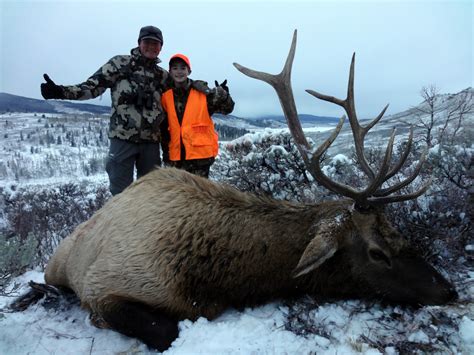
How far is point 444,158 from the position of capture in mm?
4223

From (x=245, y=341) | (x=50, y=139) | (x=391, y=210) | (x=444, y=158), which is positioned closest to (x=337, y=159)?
(x=444, y=158)

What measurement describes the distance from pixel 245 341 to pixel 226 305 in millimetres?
475

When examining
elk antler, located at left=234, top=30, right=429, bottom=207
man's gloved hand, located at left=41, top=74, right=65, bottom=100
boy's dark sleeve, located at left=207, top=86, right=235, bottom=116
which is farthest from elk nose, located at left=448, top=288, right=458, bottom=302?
man's gloved hand, located at left=41, top=74, right=65, bottom=100

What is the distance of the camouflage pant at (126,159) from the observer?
4.52 metres

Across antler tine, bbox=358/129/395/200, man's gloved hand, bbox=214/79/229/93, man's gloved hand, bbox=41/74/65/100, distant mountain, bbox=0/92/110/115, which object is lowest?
distant mountain, bbox=0/92/110/115

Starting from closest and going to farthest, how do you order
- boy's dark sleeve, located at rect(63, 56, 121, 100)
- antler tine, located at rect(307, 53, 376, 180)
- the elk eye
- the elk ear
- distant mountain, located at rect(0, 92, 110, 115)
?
the elk ear < the elk eye < antler tine, located at rect(307, 53, 376, 180) < boy's dark sleeve, located at rect(63, 56, 121, 100) < distant mountain, located at rect(0, 92, 110, 115)

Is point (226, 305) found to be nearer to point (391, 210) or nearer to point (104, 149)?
point (391, 210)

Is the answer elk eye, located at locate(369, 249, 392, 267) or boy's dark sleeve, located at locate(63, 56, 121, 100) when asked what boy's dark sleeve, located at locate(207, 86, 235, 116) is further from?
elk eye, located at locate(369, 249, 392, 267)

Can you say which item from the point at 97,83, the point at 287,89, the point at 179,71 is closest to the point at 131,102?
the point at 97,83

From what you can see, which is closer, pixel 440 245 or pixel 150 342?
pixel 150 342

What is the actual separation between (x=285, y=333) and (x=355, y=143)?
5.69 feet

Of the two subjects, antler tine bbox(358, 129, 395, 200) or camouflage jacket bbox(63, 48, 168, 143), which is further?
camouflage jacket bbox(63, 48, 168, 143)

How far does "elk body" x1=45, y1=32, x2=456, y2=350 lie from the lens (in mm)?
2750

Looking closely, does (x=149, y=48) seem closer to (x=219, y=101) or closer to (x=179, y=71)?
(x=179, y=71)
